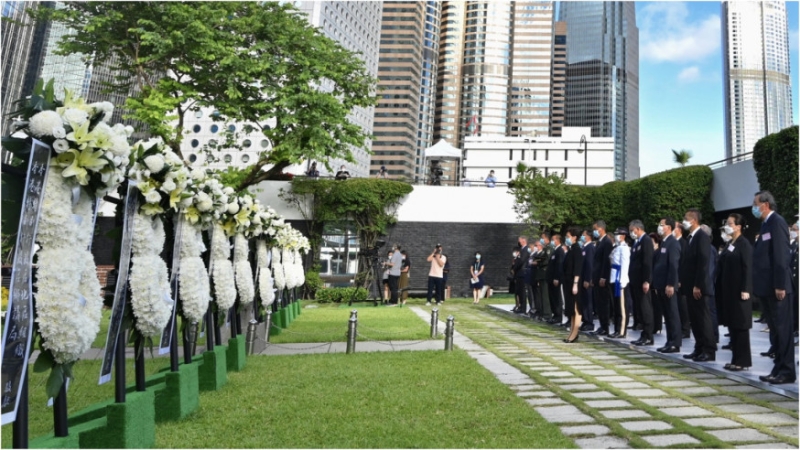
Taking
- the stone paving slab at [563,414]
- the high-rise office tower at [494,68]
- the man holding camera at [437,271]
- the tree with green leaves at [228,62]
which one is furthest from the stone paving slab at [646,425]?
the high-rise office tower at [494,68]

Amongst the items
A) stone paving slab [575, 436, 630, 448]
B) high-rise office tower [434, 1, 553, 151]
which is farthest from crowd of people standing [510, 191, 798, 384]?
high-rise office tower [434, 1, 553, 151]

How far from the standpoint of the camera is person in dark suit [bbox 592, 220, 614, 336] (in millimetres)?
10109

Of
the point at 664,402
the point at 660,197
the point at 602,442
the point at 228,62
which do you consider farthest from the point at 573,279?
the point at 660,197

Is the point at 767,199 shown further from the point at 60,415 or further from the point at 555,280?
the point at 60,415

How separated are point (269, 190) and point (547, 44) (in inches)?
5391

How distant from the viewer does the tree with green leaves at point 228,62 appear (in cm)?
1447

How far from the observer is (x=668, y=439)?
3.96 meters

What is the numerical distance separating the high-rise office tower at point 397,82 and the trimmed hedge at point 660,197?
11623 centimetres

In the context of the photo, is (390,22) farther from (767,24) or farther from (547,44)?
(767,24)

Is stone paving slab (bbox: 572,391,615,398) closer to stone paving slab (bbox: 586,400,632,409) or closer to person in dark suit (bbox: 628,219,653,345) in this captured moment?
stone paving slab (bbox: 586,400,632,409)

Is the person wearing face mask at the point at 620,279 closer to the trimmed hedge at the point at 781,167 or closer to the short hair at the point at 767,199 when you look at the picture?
the short hair at the point at 767,199

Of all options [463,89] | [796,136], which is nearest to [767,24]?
[463,89]

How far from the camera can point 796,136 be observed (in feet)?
46.6

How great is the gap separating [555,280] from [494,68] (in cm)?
14588
